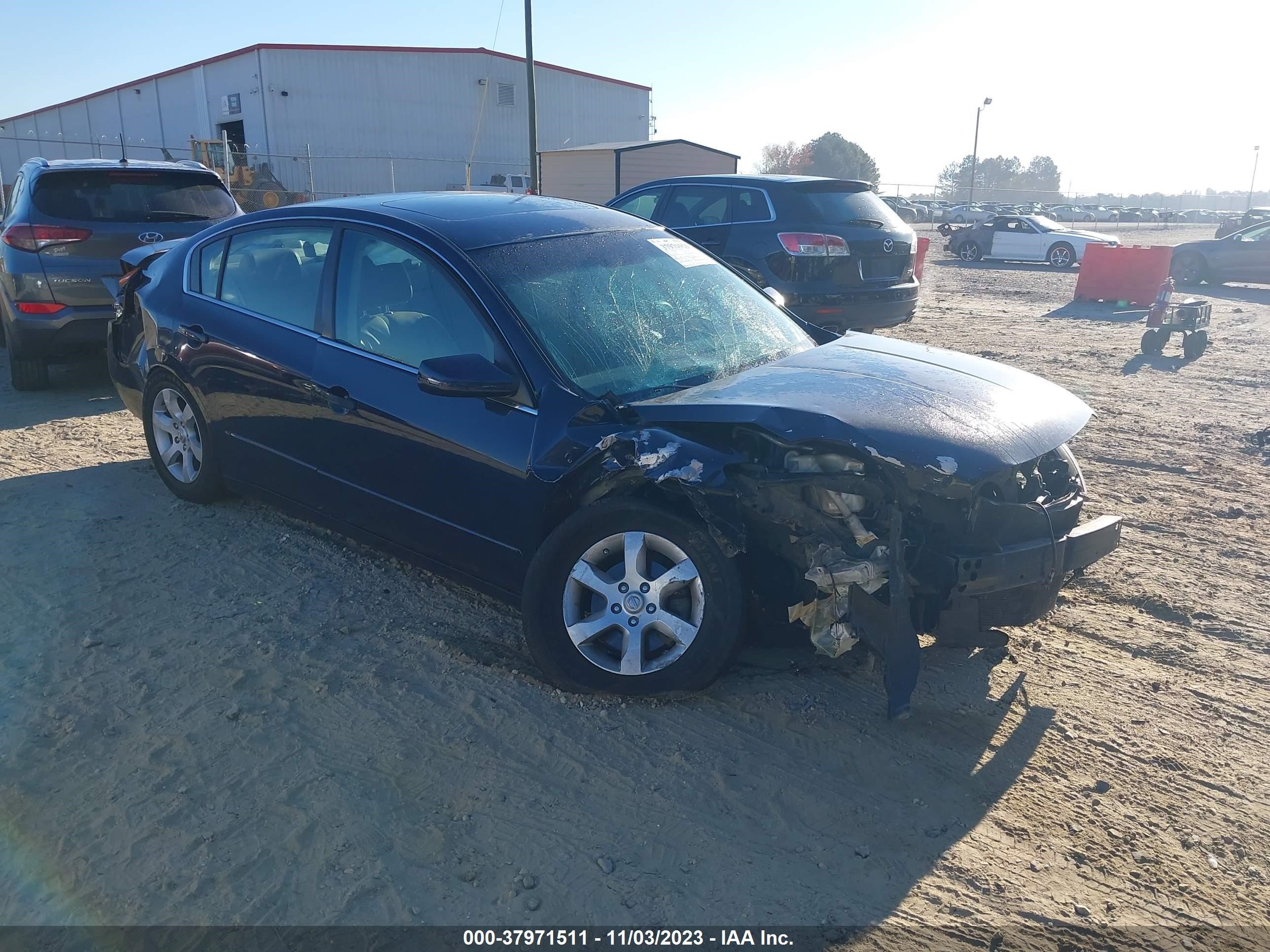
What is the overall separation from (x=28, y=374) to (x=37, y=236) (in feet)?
4.42

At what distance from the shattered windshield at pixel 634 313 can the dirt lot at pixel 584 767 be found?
119 centimetres

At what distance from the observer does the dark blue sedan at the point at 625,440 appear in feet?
10.6

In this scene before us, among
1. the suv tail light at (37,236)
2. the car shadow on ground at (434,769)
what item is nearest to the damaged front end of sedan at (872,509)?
the car shadow on ground at (434,769)

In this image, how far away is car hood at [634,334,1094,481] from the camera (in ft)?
10.4

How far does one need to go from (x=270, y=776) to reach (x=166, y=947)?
69 centimetres

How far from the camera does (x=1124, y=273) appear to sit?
15453mm

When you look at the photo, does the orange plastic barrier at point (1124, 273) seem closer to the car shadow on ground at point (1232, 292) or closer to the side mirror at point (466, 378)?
the car shadow on ground at point (1232, 292)

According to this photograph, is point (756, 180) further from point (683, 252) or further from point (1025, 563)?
point (1025, 563)

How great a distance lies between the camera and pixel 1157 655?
3838 mm

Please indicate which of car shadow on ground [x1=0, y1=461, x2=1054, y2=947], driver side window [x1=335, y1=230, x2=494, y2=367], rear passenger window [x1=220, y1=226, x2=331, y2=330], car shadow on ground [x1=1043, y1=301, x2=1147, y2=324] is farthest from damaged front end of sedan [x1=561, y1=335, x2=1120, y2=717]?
car shadow on ground [x1=1043, y1=301, x2=1147, y2=324]

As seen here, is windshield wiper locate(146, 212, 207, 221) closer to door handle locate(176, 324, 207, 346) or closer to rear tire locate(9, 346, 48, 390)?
rear tire locate(9, 346, 48, 390)

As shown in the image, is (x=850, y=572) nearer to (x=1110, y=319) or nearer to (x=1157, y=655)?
(x=1157, y=655)

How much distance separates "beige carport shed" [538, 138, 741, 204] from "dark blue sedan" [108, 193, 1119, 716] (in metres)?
21.9

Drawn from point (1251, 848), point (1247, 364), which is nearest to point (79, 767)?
point (1251, 848)
